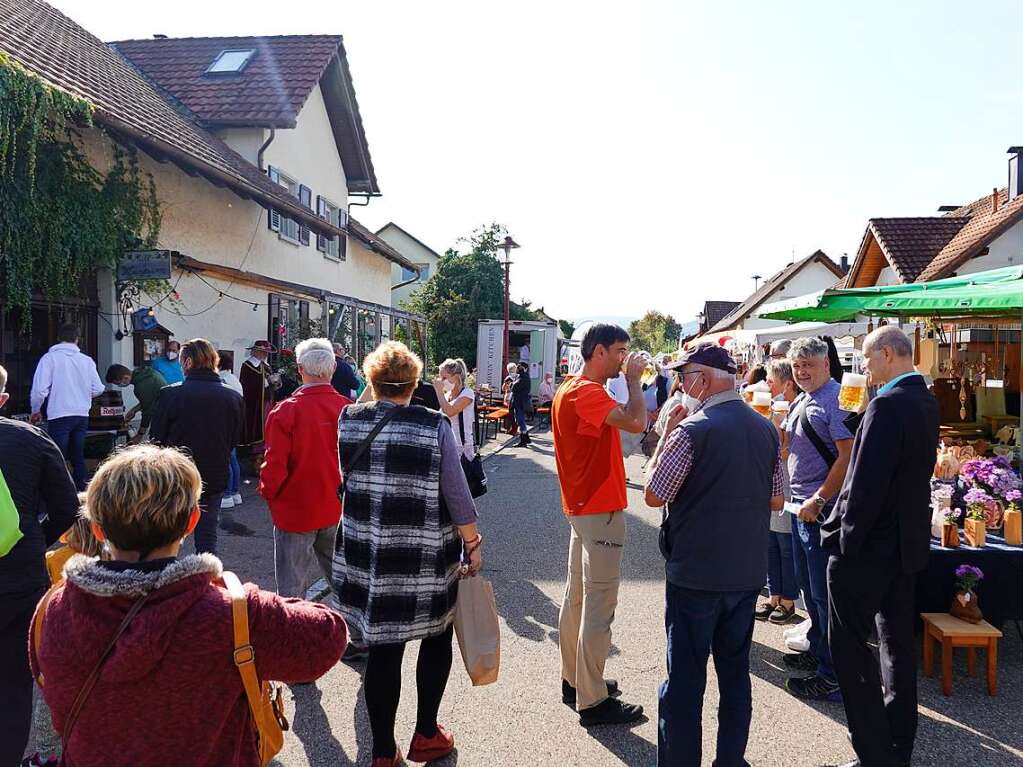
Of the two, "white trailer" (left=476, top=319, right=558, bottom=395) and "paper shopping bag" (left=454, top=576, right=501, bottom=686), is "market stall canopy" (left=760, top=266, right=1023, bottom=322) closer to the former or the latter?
"paper shopping bag" (left=454, top=576, right=501, bottom=686)

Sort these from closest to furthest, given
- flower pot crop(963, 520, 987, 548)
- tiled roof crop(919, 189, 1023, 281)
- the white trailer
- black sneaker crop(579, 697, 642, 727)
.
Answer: black sneaker crop(579, 697, 642, 727) < flower pot crop(963, 520, 987, 548) < tiled roof crop(919, 189, 1023, 281) < the white trailer

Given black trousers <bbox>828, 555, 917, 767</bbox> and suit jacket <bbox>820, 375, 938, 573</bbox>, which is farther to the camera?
black trousers <bbox>828, 555, 917, 767</bbox>

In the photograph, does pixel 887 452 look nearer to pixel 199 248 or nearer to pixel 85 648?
pixel 85 648

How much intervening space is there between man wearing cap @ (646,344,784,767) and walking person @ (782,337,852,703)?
104 centimetres

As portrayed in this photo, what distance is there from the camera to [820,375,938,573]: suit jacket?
298 centimetres

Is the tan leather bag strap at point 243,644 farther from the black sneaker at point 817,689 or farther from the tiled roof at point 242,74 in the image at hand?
the tiled roof at point 242,74

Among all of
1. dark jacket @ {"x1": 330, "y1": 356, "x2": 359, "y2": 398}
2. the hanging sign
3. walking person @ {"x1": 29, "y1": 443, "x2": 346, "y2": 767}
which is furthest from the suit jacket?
the hanging sign

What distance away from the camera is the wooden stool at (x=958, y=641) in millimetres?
3934

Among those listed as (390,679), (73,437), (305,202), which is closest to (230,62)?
(305,202)

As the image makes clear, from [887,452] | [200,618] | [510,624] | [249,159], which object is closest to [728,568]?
[887,452]

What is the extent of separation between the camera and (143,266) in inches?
357

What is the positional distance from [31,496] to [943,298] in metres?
6.38

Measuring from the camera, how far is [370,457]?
299 cm

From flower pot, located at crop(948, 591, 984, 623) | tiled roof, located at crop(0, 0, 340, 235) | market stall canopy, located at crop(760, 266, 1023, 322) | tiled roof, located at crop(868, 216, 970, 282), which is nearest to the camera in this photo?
flower pot, located at crop(948, 591, 984, 623)
